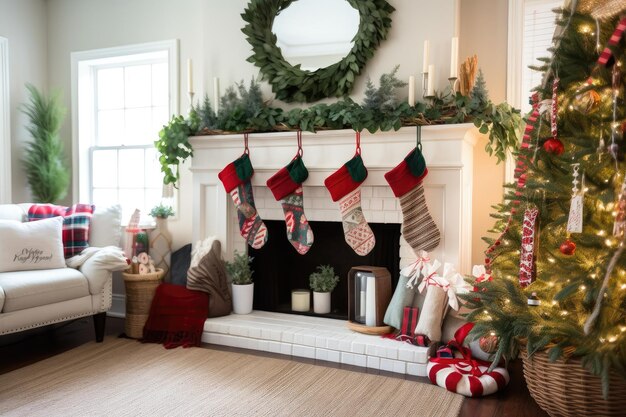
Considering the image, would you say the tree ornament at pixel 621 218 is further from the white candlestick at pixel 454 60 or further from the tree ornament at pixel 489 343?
the white candlestick at pixel 454 60

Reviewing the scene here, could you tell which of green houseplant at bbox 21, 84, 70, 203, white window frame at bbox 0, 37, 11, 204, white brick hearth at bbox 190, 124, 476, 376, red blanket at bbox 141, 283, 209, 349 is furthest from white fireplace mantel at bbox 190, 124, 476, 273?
white window frame at bbox 0, 37, 11, 204

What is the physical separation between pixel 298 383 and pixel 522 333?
1.12 m

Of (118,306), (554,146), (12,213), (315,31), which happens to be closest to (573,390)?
(554,146)

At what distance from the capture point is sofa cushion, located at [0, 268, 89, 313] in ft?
9.36

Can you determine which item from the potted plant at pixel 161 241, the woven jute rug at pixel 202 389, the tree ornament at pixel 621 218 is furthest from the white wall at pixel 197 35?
the tree ornament at pixel 621 218

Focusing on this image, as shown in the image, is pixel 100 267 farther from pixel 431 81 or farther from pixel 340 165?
pixel 431 81

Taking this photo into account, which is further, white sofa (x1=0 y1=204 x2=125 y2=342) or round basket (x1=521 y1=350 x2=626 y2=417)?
white sofa (x1=0 y1=204 x2=125 y2=342)

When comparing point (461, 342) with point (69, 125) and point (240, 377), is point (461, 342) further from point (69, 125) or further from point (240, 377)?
point (69, 125)

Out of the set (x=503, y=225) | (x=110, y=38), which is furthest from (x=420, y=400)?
(x=110, y=38)

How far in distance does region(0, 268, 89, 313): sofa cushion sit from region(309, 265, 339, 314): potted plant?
145cm

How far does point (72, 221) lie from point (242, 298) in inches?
51.4

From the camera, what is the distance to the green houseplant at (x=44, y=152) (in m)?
4.28

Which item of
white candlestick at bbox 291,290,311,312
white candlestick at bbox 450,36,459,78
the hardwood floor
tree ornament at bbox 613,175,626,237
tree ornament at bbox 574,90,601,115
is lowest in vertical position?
the hardwood floor

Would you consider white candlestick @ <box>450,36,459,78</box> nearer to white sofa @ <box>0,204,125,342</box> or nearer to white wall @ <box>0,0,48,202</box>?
white sofa @ <box>0,204,125,342</box>
